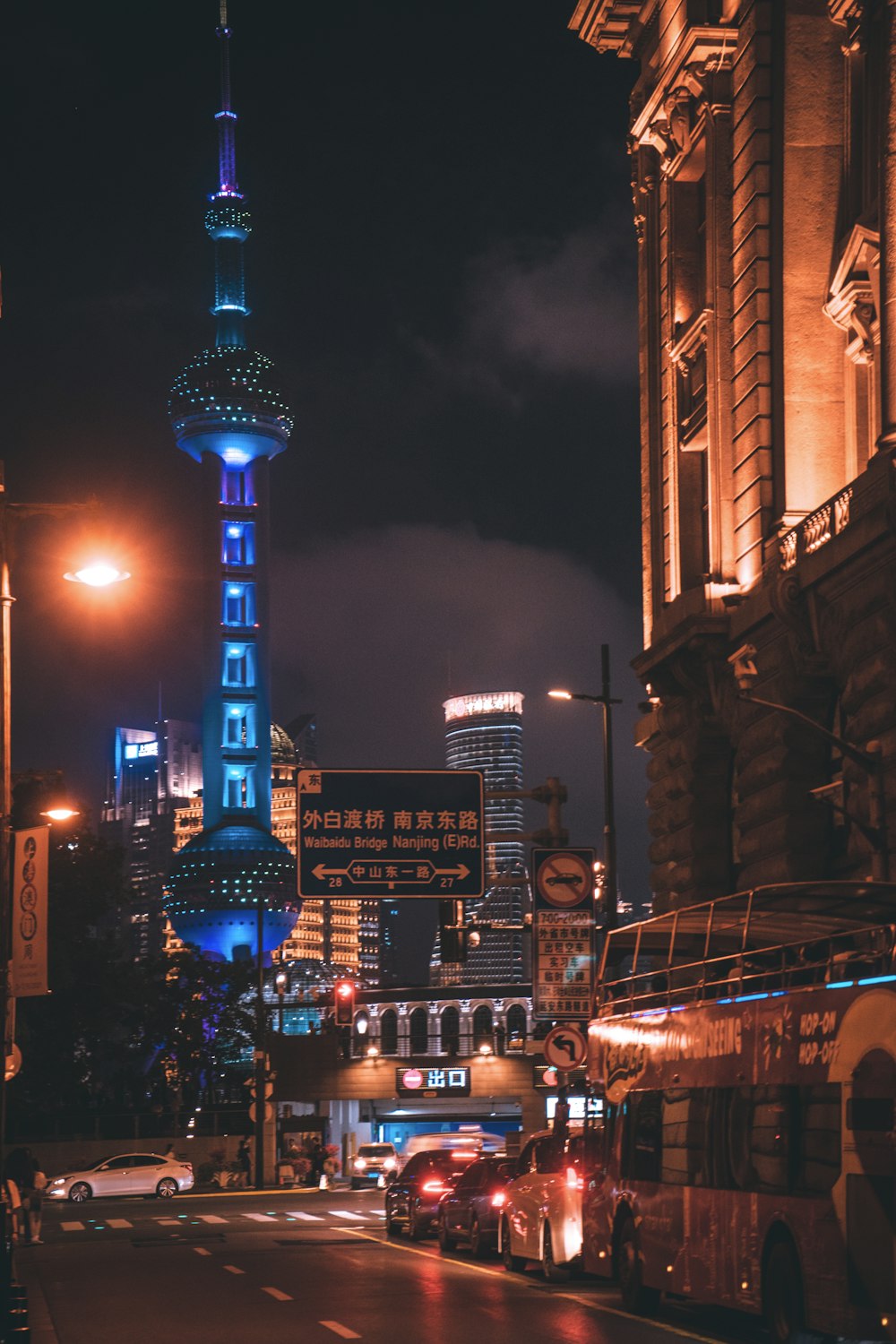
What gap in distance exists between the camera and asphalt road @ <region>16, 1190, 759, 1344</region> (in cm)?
2080

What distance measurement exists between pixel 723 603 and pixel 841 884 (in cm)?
1671

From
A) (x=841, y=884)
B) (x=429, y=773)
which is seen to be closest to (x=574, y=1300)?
(x=841, y=884)

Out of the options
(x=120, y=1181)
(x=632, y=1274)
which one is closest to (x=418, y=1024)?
(x=120, y=1181)

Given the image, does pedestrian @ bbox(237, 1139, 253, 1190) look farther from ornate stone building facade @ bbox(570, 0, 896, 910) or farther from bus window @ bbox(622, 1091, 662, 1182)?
bus window @ bbox(622, 1091, 662, 1182)

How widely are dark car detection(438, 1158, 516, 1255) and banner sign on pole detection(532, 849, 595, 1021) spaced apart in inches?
199

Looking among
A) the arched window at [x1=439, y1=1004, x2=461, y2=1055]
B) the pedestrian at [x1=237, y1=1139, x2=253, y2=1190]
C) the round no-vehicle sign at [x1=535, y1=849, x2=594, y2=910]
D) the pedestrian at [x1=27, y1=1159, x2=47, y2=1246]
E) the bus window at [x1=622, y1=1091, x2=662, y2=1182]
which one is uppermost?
the round no-vehicle sign at [x1=535, y1=849, x2=594, y2=910]

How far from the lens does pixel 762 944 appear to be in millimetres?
20453

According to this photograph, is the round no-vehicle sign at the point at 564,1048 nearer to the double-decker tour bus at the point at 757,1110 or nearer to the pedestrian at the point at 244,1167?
the double-decker tour bus at the point at 757,1110

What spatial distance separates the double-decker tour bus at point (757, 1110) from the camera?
1638cm

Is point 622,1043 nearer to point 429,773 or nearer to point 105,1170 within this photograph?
point 429,773

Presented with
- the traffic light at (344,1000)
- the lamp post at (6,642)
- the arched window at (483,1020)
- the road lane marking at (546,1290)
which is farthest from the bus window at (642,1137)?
the arched window at (483,1020)

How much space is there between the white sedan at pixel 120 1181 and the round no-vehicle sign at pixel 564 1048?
34.6m

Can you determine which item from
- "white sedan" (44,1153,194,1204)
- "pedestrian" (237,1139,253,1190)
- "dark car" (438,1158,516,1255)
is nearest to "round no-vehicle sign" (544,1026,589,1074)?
"dark car" (438,1158,516,1255)

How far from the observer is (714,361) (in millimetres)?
37625
